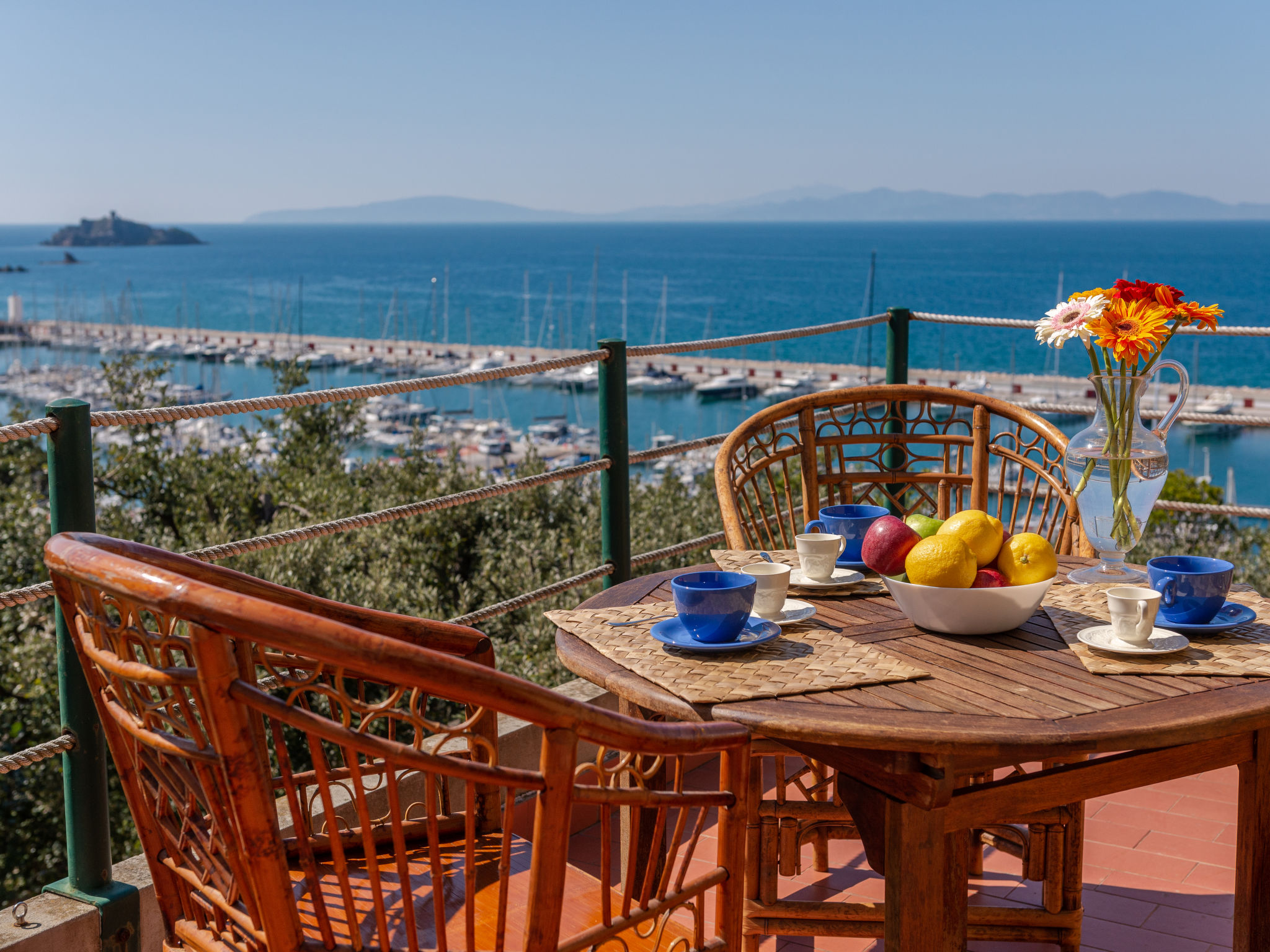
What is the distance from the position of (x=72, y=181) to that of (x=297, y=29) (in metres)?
38.7

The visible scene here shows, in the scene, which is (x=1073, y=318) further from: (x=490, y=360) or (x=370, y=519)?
(x=490, y=360)

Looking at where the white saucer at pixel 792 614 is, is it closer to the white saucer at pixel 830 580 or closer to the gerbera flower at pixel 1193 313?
the white saucer at pixel 830 580

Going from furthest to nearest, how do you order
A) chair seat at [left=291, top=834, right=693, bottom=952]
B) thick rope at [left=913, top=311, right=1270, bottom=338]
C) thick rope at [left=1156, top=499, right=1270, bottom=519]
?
thick rope at [left=1156, top=499, right=1270, bottom=519]
thick rope at [left=913, top=311, right=1270, bottom=338]
chair seat at [left=291, top=834, right=693, bottom=952]

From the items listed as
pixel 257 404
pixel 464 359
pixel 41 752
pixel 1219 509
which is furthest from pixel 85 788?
pixel 464 359

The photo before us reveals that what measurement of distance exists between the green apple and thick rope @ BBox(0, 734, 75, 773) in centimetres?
130

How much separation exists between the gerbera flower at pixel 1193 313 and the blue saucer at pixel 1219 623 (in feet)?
1.29

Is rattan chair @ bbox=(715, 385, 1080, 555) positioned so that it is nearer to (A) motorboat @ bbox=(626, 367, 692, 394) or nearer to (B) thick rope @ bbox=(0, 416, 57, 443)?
(B) thick rope @ bbox=(0, 416, 57, 443)

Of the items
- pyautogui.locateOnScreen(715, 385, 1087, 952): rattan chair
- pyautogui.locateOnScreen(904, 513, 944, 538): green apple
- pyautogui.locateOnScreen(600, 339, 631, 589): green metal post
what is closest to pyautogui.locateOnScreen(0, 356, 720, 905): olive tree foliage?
Result: pyautogui.locateOnScreen(600, 339, 631, 589): green metal post

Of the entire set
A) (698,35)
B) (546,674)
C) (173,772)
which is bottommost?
(546,674)

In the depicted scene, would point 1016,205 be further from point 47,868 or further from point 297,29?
point 47,868

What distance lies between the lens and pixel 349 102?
75250 millimetres

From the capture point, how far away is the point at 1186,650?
53.5 inches

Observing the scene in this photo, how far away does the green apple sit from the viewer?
5.18 ft

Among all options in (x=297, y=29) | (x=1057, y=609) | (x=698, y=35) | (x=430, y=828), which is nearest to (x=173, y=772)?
(x=430, y=828)
